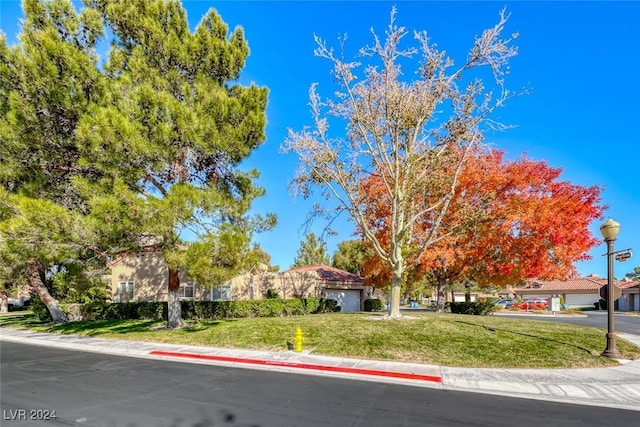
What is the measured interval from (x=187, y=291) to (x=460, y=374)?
68.4 ft

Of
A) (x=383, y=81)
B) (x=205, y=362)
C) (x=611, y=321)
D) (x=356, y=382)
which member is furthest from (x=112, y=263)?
(x=611, y=321)

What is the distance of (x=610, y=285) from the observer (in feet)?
37.9

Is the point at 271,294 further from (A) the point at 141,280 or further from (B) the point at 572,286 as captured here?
(B) the point at 572,286

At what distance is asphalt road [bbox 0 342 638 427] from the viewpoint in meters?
6.21

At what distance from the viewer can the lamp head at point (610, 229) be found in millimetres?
11711

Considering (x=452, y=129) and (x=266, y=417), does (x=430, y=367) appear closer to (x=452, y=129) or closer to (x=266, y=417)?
(x=266, y=417)

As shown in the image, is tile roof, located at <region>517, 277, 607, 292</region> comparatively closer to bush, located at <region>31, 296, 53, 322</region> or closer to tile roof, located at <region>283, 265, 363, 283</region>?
tile roof, located at <region>283, 265, 363, 283</region>

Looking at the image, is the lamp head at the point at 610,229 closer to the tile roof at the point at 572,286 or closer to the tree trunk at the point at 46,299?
the tree trunk at the point at 46,299

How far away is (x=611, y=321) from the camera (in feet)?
37.4

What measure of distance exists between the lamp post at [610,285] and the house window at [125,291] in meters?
25.9

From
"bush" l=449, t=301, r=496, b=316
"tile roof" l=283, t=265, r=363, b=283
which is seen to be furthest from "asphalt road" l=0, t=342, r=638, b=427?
"bush" l=449, t=301, r=496, b=316

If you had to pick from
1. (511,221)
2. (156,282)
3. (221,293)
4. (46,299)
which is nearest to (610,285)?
(511,221)

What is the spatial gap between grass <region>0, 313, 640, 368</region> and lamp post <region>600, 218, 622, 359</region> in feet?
1.38

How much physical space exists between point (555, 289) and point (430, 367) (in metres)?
56.6
